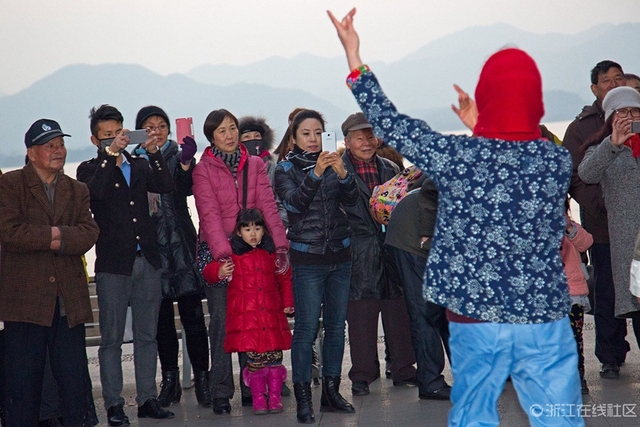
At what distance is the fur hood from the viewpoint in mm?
7006

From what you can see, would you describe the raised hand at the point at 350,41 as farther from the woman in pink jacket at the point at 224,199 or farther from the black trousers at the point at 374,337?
the black trousers at the point at 374,337

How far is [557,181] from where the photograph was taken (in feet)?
10.0

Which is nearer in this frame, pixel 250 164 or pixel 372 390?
pixel 250 164

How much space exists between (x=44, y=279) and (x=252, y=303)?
4.10 ft

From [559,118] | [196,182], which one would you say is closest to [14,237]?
[196,182]

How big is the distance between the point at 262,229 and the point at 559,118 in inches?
186

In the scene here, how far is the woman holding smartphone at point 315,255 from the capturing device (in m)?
5.51

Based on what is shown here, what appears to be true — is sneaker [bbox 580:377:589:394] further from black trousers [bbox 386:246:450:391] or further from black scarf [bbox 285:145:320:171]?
Result: black scarf [bbox 285:145:320:171]

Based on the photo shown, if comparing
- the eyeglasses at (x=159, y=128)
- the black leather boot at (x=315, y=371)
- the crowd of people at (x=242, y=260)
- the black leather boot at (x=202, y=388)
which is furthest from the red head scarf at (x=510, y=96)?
the black leather boot at (x=315, y=371)

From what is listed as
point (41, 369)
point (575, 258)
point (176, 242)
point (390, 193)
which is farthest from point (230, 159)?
point (575, 258)

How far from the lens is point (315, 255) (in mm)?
5508

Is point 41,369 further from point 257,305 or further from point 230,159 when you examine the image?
point 230,159

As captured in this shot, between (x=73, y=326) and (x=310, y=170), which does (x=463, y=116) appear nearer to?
(x=310, y=170)

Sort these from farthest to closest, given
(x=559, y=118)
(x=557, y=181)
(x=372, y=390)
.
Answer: (x=559, y=118)
(x=372, y=390)
(x=557, y=181)
